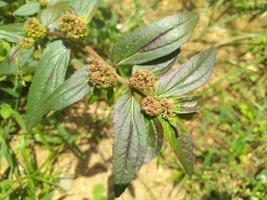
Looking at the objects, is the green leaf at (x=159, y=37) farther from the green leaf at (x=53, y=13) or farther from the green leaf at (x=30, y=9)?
the green leaf at (x=30, y=9)

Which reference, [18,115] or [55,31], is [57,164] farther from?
[55,31]

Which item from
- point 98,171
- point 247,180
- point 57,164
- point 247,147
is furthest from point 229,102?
point 57,164

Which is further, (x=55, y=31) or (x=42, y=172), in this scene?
(x=42, y=172)

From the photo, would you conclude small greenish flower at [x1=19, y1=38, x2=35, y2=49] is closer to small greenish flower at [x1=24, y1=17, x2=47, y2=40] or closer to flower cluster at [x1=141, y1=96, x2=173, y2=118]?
small greenish flower at [x1=24, y1=17, x2=47, y2=40]


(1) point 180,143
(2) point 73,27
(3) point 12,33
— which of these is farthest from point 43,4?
(1) point 180,143

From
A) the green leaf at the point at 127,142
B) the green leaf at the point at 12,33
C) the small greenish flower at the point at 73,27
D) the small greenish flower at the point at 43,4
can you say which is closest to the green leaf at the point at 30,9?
the small greenish flower at the point at 43,4

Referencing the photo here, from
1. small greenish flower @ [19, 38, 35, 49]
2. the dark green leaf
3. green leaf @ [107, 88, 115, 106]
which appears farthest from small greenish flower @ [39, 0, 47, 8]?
the dark green leaf

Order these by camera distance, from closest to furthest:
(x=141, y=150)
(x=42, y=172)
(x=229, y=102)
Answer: (x=141, y=150) < (x=42, y=172) < (x=229, y=102)
